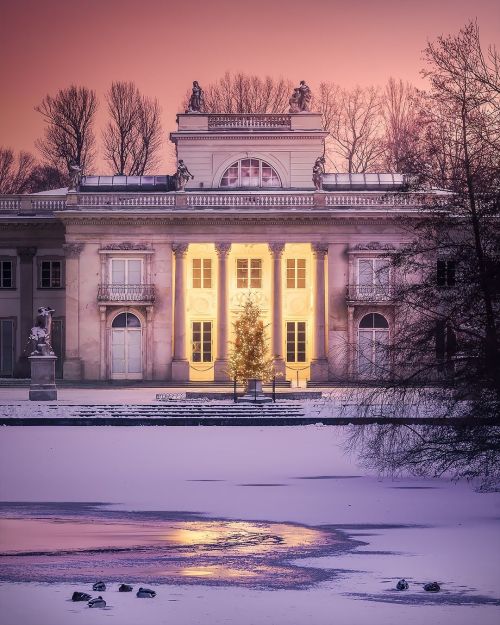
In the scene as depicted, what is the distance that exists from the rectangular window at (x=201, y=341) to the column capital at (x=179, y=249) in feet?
9.78

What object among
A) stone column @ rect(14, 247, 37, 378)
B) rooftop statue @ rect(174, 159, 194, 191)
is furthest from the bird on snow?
stone column @ rect(14, 247, 37, 378)

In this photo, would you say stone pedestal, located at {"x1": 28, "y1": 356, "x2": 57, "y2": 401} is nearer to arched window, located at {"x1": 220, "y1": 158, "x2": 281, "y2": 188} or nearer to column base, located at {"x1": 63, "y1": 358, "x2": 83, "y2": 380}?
column base, located at {"x1": 63, "y1": 358, "x2": 83, "y2": 380}

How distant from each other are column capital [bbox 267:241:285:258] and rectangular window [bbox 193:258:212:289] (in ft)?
9.77

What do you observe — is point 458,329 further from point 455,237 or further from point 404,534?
point 404,534

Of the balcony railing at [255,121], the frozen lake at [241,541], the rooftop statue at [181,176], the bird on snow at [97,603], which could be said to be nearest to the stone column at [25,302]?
the rooftop statue at [181,176]

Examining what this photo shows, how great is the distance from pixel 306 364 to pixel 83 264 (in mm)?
10338

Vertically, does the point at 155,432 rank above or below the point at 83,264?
below

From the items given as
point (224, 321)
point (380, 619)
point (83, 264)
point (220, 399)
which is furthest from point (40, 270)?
point (380, 619)

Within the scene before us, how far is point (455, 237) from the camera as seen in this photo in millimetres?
19328

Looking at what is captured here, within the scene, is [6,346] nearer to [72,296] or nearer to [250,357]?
[72,296]

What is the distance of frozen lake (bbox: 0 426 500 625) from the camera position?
10.9m

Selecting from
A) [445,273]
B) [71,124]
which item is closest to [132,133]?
[71,124]

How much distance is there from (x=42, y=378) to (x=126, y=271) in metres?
16.0

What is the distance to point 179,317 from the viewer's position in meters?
57.8
